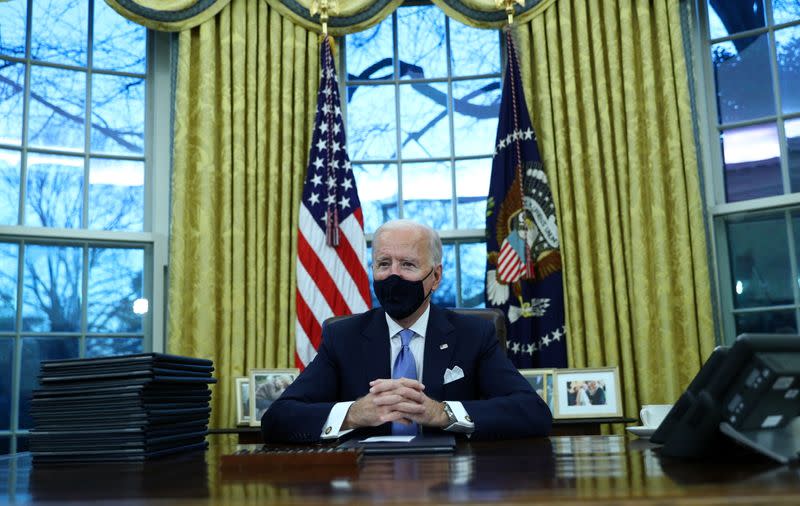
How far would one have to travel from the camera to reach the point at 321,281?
13.4ft

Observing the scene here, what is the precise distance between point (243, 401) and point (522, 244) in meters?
1.58

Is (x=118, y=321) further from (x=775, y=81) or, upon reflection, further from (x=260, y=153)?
(x=775, y=81)

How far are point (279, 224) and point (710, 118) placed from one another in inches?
94.6

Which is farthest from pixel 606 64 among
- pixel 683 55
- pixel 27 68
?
pixel 27 68

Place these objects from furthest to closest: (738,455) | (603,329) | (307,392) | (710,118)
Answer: (710,118)
(603,329)
(307,392)
(738,455)

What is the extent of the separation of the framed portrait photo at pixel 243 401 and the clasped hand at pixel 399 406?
6.81 feet

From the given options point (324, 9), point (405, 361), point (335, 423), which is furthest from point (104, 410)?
point (324, 9)

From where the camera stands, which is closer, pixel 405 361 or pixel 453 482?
pixel 453 482

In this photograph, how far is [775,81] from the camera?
4242 millimetres

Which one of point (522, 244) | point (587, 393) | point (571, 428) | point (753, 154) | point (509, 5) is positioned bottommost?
point (571, 428)

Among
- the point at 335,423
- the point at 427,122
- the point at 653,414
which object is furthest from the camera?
the point at 427,122

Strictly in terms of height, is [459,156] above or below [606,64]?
below

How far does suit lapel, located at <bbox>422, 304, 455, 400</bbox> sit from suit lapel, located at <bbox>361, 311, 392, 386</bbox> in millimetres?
107

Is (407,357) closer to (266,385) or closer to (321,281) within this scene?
(266,385)
